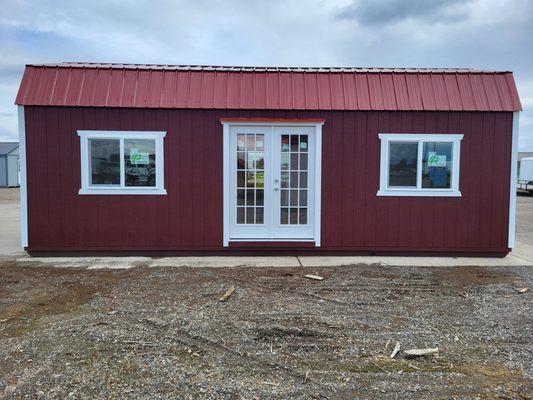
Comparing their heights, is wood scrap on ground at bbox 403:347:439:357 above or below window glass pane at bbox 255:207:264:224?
below

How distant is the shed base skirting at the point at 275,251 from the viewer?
7.68 m

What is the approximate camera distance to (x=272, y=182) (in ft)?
25.3

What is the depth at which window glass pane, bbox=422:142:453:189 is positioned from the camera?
7672mm

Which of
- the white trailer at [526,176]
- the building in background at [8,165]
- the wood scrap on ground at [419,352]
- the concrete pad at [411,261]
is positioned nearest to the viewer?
the wood scrap on ground at [419,352]

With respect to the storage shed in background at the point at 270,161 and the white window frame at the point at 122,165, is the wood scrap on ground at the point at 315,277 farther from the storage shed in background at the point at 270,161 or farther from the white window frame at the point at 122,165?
the white window frame at the point at 122,165

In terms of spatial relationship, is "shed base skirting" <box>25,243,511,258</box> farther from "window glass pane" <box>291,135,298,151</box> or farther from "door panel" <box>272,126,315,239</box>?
"window glass pane" <box>291,135,298,151</box>

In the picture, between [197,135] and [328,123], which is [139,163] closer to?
[197,135]

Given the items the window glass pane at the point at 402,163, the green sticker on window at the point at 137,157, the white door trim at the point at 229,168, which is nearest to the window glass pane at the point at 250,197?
the white door trim at the point at 229,168

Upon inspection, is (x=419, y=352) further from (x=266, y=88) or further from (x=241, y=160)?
(x=266, y=88)

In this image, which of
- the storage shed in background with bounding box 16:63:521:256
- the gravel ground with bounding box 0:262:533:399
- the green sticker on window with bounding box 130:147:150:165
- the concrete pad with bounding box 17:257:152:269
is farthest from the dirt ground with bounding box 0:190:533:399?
the green sticker on window with bounding box 130:147:150:165

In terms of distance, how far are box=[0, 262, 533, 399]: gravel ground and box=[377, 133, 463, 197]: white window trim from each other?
1.79 metres

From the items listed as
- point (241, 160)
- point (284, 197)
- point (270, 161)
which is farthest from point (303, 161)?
point (241, 160)

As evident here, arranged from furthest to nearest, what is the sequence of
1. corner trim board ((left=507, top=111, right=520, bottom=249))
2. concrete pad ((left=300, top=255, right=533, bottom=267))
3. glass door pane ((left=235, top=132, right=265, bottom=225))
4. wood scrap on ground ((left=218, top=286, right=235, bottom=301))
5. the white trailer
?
the white trailer → glass door pane ((left=235, top=132, right=265, bottom=225)) → corner trim board ((left=507, top=111, right=520, bottom=249)) → concrete pad ((left=300, top=255, right=533, bottom=267)) → wood scrap on ground ((left=218, top=286, right=235, bottom=301))

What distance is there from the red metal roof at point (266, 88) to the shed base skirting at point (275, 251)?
2.34 meters
